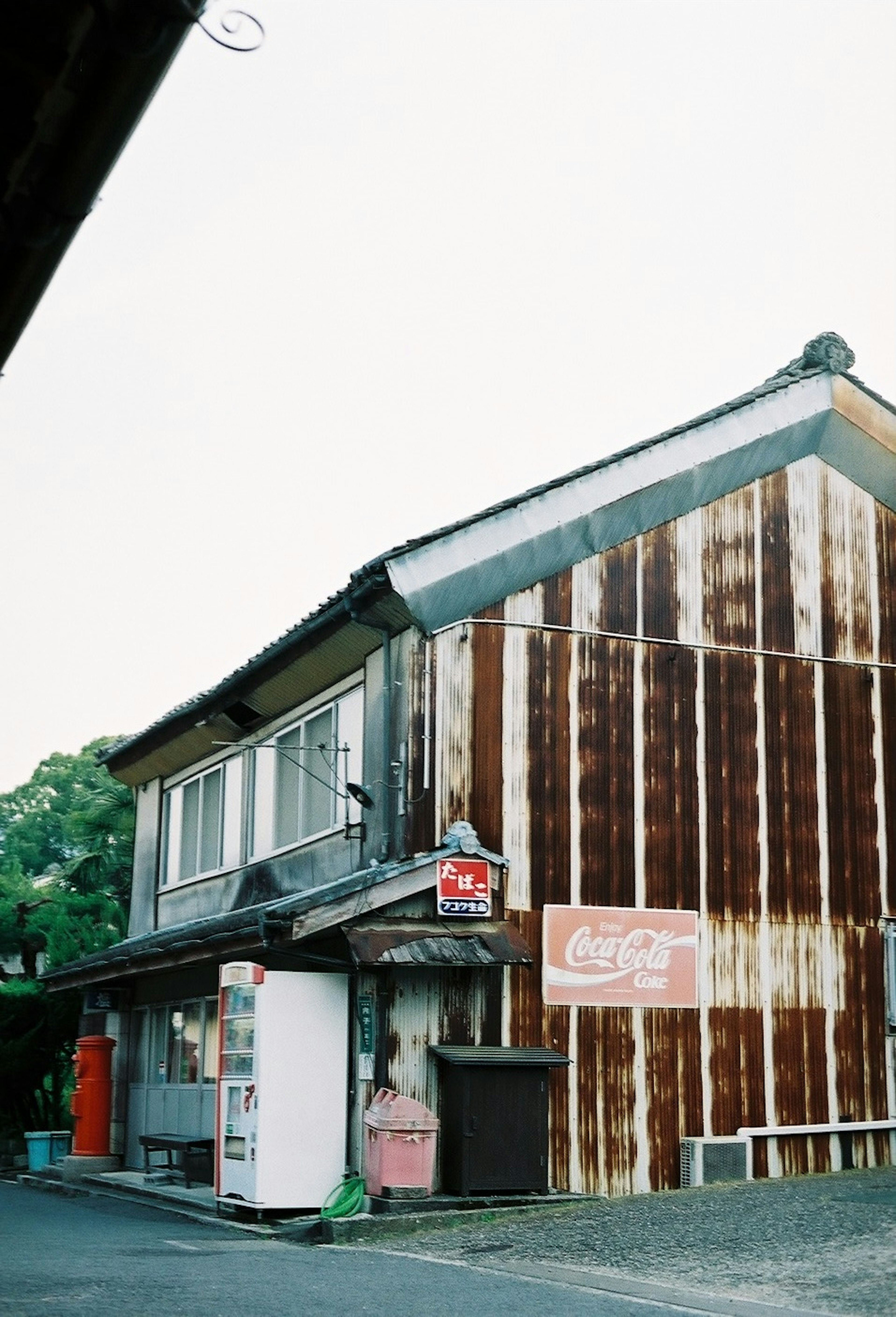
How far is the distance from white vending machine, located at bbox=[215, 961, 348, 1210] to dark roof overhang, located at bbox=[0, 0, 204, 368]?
10.8 metres

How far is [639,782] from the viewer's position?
55.3 feet

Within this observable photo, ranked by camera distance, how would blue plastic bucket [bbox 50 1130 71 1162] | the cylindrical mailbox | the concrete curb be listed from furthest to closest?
1. blue plastic bucket [bbox 50 1130 71 1162]
2. the cylindrical mailbox
3. the concrete curb

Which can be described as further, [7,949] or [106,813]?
[7,949]

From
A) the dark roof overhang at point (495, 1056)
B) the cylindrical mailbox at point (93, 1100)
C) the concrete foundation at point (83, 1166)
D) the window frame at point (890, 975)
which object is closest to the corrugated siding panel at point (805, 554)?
the window frame at point (890, 975)

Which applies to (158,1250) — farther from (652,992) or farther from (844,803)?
(844,803)

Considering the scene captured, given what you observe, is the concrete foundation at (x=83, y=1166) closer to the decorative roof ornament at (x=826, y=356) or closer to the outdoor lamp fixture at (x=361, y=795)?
the outdoor lamp fixture at (x=361, y=795)

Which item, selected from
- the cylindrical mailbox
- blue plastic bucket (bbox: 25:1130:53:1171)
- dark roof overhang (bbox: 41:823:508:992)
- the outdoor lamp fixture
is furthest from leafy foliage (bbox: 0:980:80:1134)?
the outdoor lamp fixture

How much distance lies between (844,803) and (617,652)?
3.17 metres

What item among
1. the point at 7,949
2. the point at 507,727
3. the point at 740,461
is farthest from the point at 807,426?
the point at 7,949

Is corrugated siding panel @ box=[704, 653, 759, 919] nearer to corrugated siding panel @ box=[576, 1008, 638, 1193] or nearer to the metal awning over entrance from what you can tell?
corrugated siding panel @ box=[576, 1008, 638, 1193]

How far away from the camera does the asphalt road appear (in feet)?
31.3

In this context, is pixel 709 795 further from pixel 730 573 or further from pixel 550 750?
pixel 730 573

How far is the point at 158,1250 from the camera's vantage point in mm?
13102

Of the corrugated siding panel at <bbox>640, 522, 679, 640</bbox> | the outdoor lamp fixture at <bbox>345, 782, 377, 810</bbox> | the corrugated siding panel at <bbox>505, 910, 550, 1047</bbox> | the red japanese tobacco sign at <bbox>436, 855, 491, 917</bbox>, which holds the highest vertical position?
the corrugated siding panel at <bbox>640, 522, 679, 640</bbox>
